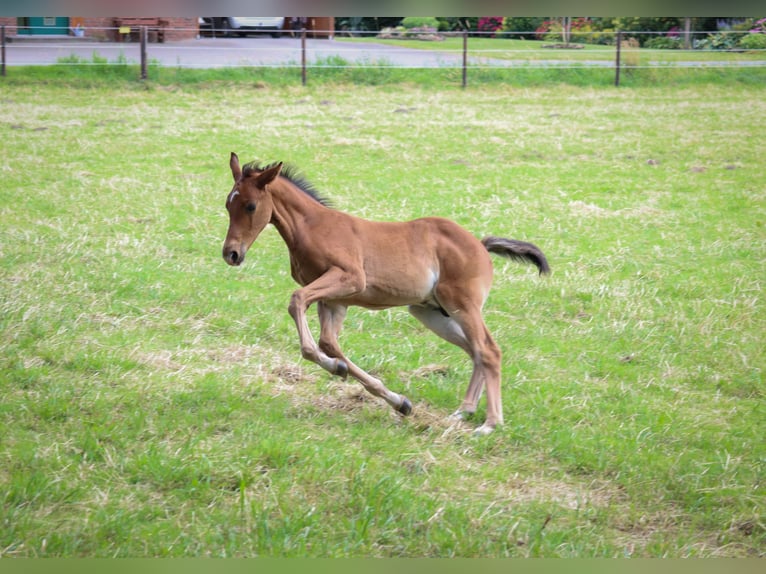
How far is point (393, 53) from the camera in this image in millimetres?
14219

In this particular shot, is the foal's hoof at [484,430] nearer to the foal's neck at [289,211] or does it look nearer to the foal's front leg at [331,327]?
the foal's front leg at [331,327]

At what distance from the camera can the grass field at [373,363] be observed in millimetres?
2955

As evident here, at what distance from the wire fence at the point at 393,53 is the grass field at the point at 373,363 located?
266cm

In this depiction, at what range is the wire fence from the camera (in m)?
12.1

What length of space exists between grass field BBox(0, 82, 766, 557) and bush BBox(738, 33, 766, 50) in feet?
13.5

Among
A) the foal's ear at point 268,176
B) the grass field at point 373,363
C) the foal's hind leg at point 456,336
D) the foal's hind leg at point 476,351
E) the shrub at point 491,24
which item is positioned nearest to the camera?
the grass field at point 373,363

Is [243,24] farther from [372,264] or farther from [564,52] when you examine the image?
[372,264]

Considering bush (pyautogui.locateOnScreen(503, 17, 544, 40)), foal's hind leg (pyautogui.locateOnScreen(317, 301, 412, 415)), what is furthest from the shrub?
foal's hind leg (pyautogui.locateOnScreen(317, 301, 412, 415))

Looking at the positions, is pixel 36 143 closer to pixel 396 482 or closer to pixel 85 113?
pixel 85 113

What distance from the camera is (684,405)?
13.5ft

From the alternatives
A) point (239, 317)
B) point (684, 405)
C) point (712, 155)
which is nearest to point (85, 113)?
point (239, 317)

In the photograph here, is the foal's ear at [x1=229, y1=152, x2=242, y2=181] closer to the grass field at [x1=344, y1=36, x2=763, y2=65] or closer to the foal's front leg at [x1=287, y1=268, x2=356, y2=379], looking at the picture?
the foal's front leg at [x1=287, y1=268, x2=356, y2=379]

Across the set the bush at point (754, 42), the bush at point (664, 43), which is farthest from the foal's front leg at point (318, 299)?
the bush at point (664, 43)

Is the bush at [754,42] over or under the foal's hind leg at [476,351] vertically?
over
